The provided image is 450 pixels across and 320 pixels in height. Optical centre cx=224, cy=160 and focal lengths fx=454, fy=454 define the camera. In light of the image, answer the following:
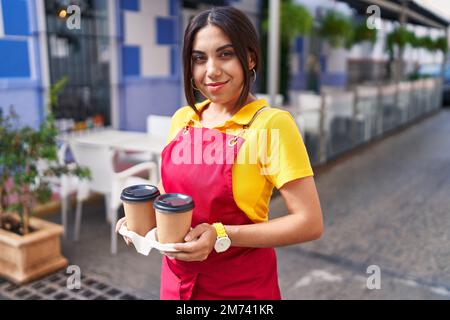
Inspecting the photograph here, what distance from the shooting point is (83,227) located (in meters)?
4.19

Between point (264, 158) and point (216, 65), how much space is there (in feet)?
0.84

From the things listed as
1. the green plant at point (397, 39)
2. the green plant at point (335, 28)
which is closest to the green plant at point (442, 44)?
the green plant at point (397, 39)

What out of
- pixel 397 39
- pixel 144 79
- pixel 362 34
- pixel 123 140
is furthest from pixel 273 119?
pixel 397 39

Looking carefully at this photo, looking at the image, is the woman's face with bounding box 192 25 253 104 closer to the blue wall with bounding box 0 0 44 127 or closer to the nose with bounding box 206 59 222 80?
the nose with bounding box 206 59 222 80

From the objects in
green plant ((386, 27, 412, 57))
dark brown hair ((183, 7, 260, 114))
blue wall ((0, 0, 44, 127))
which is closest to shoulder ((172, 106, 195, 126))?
dark brown hair ((183, 7, 260, 114))

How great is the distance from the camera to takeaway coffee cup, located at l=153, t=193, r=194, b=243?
0.97m

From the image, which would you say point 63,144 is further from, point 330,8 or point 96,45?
point 330,8

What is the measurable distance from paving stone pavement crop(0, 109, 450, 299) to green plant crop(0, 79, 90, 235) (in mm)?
594

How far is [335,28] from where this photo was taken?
29.8 ft

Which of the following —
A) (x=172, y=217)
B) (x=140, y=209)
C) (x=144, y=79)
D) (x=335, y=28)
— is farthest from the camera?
(x=335, y=28)

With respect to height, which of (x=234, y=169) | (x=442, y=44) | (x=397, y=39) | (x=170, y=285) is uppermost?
(x=442, y=44)

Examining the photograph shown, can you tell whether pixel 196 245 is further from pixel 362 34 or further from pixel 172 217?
pixel 362 34

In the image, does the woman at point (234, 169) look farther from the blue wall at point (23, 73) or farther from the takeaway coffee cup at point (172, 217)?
the blue wall at point (23, 73)
